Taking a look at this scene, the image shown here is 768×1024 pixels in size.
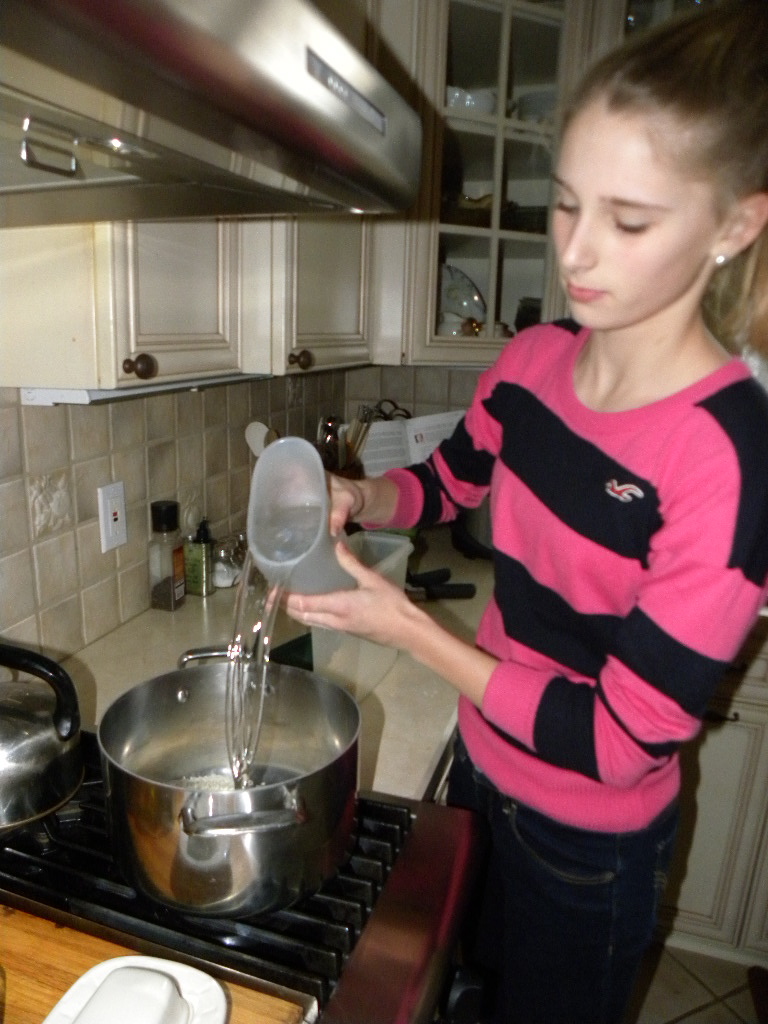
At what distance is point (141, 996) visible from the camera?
530 millimetres

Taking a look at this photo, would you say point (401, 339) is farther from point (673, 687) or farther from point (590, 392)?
point (673, 687)

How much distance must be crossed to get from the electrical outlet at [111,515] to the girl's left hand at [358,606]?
1.89ft

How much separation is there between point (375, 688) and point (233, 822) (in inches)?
23.0

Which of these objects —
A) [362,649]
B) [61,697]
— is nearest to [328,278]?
[362,649]

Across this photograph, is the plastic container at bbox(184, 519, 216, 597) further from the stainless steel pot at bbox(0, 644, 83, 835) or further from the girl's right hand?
the stainless steel pot at bbox(0, 644, 83, 835)

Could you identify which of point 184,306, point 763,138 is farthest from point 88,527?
point 763,138

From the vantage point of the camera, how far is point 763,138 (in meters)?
0.62

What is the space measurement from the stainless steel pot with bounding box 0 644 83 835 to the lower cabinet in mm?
1342

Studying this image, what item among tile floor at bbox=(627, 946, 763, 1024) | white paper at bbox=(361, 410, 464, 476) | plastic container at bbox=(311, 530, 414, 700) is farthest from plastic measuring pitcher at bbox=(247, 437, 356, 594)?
tile floor at bbox=(627, 946, 763, 1024)

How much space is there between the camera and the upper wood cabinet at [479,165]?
5.25 feet

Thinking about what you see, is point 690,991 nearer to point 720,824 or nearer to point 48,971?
point 720,824

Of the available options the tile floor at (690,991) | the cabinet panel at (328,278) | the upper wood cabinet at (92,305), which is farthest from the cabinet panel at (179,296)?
the tile floor at (690,991)

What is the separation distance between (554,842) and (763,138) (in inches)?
27.0

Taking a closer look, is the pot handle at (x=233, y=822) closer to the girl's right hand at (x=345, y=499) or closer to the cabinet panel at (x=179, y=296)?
the girl's right hand at (x=345, y=499)
